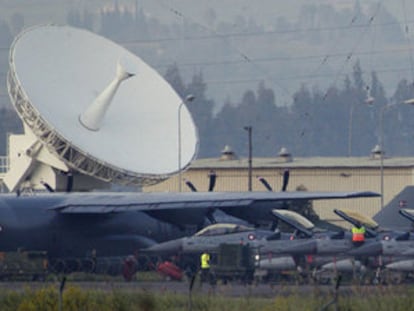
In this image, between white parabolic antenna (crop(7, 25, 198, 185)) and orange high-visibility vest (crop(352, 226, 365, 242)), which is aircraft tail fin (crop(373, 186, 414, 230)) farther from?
orange high-visibility vest (crop(352, 226, 365, 242))

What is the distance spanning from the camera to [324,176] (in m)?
113

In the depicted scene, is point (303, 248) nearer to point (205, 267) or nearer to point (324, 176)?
point (205, 267)

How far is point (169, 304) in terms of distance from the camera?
43.6 meters

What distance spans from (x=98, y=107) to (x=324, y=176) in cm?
2555

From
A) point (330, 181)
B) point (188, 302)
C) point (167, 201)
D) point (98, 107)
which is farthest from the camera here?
point (330, 181)

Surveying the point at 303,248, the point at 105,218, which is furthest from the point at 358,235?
the point at 105,218

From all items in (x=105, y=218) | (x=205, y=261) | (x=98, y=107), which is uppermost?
(x=98, y=107)

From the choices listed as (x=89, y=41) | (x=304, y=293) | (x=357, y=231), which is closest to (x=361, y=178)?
(x=89, y=41)

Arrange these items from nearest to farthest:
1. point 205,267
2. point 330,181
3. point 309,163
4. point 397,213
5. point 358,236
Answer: point 358,236, point 205,267, point 397,213, point 330,181, point 309,163

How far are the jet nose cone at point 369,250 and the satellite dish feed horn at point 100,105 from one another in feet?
117

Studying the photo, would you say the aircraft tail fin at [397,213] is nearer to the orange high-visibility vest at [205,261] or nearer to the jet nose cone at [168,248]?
the jet nose cone at [168,248]

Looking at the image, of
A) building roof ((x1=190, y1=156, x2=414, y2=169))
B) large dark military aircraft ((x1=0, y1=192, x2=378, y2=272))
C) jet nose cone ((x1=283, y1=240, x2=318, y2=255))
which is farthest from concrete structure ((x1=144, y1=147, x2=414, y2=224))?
jet nose cone ((x1=283, y1=240, x2=318, y2=255))

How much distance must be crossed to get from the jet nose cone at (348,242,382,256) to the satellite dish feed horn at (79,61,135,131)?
3561 centimetres

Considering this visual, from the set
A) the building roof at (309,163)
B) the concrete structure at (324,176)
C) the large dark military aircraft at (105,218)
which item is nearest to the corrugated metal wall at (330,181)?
the concrete structure at (324,176)
